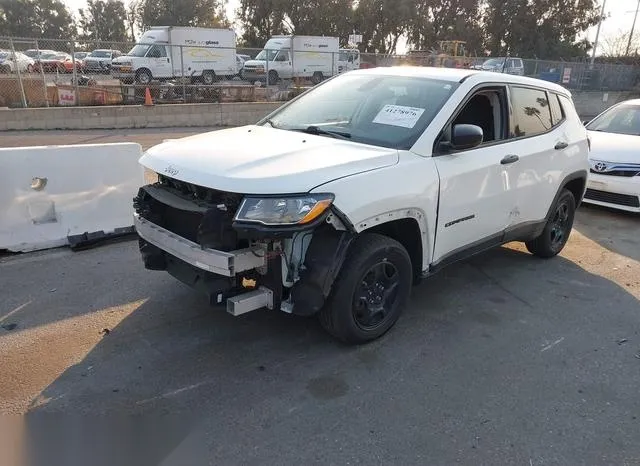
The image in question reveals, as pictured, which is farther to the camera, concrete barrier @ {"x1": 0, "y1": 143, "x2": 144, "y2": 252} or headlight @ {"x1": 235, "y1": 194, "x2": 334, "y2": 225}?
concrete barrier @ {"x1": 0, "y1": 143, "x2": 144, "y2": 252}

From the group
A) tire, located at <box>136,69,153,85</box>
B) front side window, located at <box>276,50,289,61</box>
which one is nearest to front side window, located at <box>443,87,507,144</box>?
tire, located at <box>136,69,153,85</box>

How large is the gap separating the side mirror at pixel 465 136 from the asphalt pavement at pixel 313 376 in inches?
54.4

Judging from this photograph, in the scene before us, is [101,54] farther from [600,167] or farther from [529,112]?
[529,112]

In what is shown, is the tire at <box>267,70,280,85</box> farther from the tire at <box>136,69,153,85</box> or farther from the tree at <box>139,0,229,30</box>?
the tree at <box>139,0,229,30</box>

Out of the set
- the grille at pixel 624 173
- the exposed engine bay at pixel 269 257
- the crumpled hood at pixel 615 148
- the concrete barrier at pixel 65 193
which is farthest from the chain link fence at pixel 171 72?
the exposed engine bay at pixel 269 257

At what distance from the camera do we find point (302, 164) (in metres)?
3.31

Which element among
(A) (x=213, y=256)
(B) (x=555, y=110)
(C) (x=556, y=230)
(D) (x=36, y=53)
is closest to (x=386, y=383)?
(A) (x=213, y=256)

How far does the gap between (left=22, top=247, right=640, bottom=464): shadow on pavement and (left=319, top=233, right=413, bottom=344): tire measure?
0.55 ft

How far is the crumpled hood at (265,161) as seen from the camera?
123 inches

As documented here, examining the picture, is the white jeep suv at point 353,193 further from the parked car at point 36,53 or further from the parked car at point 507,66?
the parked car at point 507,66

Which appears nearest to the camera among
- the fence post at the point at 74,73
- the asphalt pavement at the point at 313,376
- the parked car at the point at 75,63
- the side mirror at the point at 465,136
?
the asphalt pavement at the point at 313,376

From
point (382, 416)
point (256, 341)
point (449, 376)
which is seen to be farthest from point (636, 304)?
point (256, 341)

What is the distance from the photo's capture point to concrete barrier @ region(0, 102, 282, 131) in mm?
14102

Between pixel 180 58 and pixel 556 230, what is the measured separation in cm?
2021
